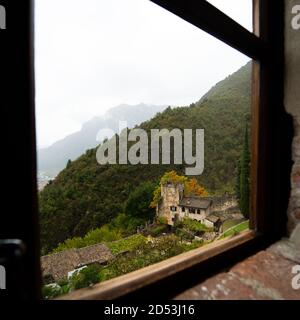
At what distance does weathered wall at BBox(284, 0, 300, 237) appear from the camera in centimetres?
118

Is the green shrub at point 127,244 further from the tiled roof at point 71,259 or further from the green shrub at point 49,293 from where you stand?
the green shrub at point 49,293

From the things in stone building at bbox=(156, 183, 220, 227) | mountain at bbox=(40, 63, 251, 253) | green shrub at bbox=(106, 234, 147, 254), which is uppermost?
mountain at bbox=(40, 63, 251, 253)

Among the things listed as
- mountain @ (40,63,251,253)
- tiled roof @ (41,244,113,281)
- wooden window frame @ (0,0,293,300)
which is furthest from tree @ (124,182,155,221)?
wooden window frame @ (0,0,293,300)

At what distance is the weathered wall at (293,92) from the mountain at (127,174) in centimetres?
469

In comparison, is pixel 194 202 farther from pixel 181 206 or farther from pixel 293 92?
pixel 293 92

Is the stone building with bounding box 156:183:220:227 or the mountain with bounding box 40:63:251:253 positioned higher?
the mountain with bounding box 40:63:251:253

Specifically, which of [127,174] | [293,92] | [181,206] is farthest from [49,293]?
[181,206]

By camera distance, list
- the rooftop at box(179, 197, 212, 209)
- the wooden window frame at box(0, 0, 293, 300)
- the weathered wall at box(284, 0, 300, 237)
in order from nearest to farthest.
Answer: the wooden window frame at box(0, 0, 293, 300)
the weathered wall at box(284, 0, 300, 237)
the rooftop at box(179, 197, 212, 209)

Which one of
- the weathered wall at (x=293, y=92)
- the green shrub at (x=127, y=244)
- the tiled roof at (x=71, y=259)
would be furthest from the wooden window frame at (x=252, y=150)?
the green shrub at (x=127, y=244)

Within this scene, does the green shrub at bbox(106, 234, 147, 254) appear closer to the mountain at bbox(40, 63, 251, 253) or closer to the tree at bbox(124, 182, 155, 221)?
the tree at bbox(124, 182, 155, 221)

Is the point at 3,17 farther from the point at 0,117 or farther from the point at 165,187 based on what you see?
the point at 165,187

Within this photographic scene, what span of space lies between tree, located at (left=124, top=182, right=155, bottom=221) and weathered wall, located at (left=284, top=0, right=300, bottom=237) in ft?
25.4

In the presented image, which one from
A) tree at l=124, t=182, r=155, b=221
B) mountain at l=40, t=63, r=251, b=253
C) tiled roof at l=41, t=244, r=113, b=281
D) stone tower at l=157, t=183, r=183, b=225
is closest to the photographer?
mountain at l=40, t=63, r=251, b=253
